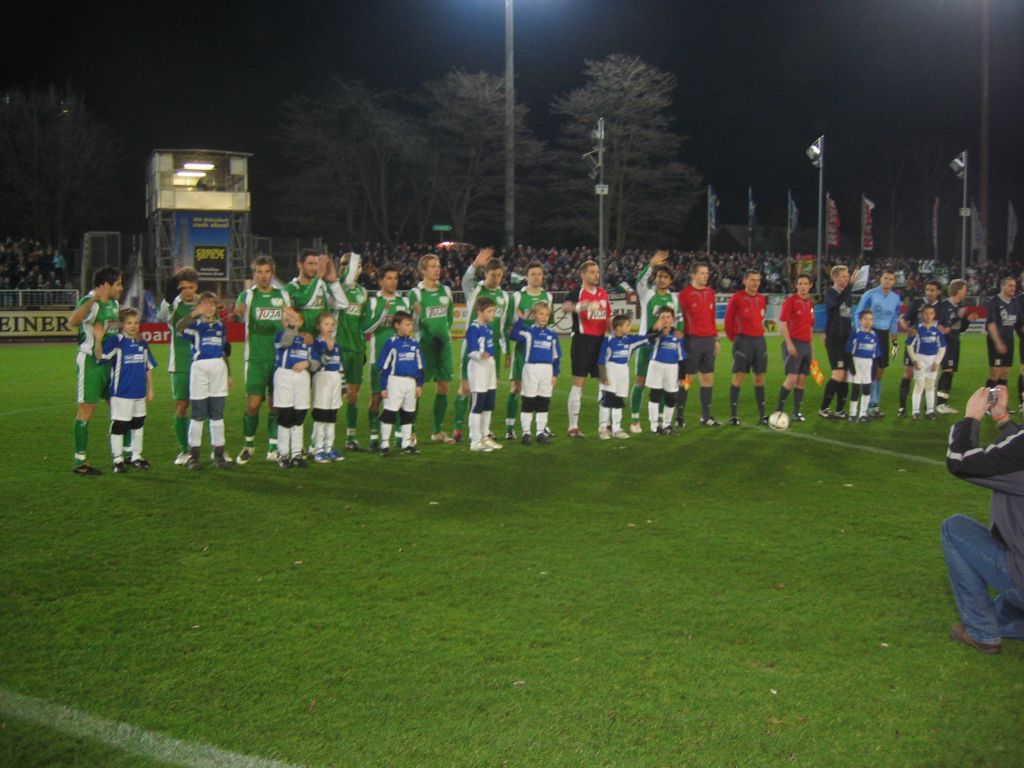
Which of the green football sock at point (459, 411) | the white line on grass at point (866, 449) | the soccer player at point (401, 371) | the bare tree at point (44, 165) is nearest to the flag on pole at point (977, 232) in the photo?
the white line on grass at point (866, 449)

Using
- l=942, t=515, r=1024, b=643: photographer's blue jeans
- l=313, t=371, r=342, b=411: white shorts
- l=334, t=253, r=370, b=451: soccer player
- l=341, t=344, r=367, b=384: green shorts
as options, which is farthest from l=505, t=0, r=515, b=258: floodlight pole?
l=942, t=515, r=1024, b=643: photographer's blue jeans

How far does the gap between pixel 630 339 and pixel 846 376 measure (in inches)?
149

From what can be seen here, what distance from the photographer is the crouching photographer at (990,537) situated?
439 centimetres

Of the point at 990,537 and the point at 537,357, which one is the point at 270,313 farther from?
the point at 990,537

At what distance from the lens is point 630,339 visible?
11.3m

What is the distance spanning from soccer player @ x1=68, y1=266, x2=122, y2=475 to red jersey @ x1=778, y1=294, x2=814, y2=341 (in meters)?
8.33

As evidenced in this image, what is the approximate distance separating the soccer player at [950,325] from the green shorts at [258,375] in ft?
31.0

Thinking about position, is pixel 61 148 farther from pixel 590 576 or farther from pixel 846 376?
pixel 590 576

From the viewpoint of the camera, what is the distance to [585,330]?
11.4 m

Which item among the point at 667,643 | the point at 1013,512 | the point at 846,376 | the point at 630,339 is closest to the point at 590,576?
the point at 667,643

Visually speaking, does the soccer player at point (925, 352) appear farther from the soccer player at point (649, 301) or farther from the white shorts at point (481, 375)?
the white shorts at point (481, 375)

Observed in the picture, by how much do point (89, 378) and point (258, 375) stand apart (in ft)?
5.16

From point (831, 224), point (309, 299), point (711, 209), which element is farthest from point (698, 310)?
point (711, 209)

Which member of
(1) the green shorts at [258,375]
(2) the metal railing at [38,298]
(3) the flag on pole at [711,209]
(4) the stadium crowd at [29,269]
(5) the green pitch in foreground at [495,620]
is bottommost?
(5) the green pitch in foreground at [495,620]
